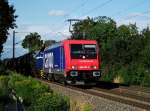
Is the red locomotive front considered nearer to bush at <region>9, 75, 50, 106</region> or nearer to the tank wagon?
the tank wagon

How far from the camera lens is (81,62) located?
1267 inches

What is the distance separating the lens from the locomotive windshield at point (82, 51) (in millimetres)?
32312

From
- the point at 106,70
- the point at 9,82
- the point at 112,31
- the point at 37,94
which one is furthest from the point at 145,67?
the point at 112,31

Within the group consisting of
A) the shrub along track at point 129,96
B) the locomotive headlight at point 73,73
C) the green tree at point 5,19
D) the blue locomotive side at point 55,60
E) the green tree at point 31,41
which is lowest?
the shrub along track at point 129,96

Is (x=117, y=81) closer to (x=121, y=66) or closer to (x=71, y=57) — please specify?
(x=121, y=66)

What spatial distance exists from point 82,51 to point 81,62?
75 cm

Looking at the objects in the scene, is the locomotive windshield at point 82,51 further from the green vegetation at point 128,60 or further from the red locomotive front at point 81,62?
the green vegetation at point 128,60

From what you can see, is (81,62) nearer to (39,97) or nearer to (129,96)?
(129,96)

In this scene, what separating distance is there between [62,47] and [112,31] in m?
43.6

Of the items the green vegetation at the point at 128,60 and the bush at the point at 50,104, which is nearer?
the bush at the point at 50,104

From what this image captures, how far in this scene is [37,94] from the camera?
17391 millimetres

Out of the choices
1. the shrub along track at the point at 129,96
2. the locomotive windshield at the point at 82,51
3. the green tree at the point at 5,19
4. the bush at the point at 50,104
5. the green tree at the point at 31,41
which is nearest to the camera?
the bush at the point at 50,104

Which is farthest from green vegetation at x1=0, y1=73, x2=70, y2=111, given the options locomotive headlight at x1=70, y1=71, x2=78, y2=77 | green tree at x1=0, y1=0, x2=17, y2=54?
green tree at x1=0, y1=0, x2=17, y2=54

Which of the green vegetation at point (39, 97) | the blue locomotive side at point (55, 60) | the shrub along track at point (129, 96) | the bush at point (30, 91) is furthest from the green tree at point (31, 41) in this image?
the bush at point (30, 91)
